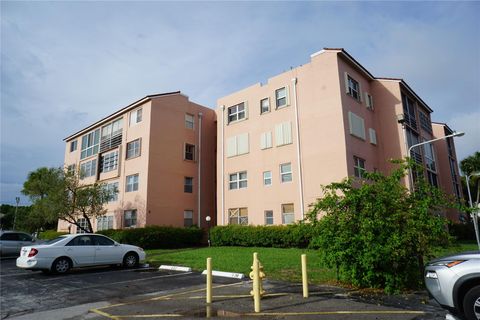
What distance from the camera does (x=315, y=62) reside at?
891 inches

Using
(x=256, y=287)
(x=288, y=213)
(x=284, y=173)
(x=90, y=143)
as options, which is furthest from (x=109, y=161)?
(x=256, y=287)

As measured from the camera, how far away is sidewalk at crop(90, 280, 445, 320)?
6277 millimetres

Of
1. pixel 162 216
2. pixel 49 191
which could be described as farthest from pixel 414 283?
pixel 49 191

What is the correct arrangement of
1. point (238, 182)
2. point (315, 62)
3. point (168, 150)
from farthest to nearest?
point (168, 150) → point (238, 182) → point (315, 62)

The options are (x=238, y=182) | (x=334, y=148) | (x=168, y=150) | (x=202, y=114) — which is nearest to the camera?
(x=334, y=148)

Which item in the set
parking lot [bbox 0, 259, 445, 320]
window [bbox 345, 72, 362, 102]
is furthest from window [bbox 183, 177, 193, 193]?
parking lot [bbox 0, 259, 445, 320]

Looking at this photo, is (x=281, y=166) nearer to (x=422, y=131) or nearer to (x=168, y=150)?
(x=168, y=150)

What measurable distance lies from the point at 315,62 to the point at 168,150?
13.2 metres

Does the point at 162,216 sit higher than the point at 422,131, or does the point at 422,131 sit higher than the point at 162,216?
the point at 422,131

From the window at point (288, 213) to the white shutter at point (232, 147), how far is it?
6.20 meters

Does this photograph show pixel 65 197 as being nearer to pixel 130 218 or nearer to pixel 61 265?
pixel 130 218

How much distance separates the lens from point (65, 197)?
2578 cm

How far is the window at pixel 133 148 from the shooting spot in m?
27.6

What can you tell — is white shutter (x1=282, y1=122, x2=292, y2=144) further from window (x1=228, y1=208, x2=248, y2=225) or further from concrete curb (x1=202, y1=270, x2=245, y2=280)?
concrete curb (x1=202, y1=270, x2=245, y2=280)
